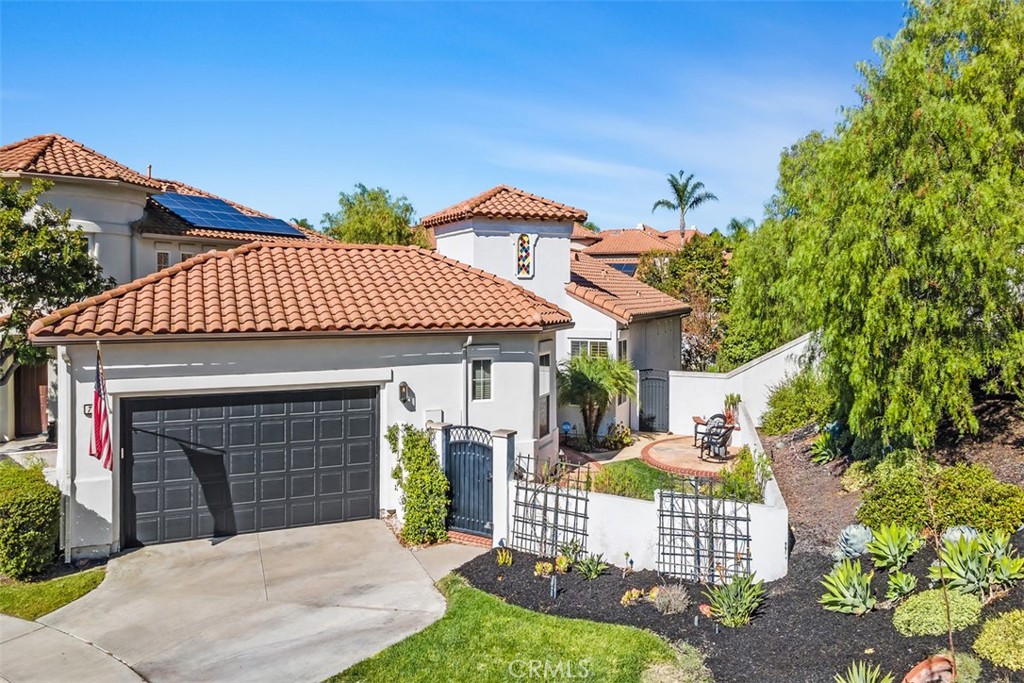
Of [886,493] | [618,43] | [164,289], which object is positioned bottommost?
[886,493]

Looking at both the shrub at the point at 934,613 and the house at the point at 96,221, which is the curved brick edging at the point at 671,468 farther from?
the house at the point at 96,221

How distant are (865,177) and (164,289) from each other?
12.6m

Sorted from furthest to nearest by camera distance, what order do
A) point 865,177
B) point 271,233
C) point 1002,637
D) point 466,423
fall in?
point 271,233
point 466,423
point 865,177
point 1002,637

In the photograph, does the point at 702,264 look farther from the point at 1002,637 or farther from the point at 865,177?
the point at 1002,637

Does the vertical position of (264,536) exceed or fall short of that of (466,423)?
it falls short

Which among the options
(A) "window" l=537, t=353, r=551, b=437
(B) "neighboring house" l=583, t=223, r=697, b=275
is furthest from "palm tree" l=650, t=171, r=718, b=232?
(A) "window" l=537, t=353, r=551, b=437

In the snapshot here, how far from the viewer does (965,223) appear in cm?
Answer: 1035

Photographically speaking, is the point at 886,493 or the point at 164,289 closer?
the point at 886,493

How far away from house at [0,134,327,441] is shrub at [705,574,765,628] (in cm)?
1508

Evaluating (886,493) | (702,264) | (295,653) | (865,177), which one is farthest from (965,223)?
(702,264)

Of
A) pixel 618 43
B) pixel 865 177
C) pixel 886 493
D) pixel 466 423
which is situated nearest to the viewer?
pixel 886 493

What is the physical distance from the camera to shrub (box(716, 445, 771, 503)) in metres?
10.6

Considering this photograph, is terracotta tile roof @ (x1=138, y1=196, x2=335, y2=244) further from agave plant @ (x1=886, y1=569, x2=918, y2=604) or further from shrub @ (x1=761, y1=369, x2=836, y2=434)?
agave plant @ (x1=886, y1=569, x2=918, y2=604)

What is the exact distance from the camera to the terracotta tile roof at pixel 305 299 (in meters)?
12.0
